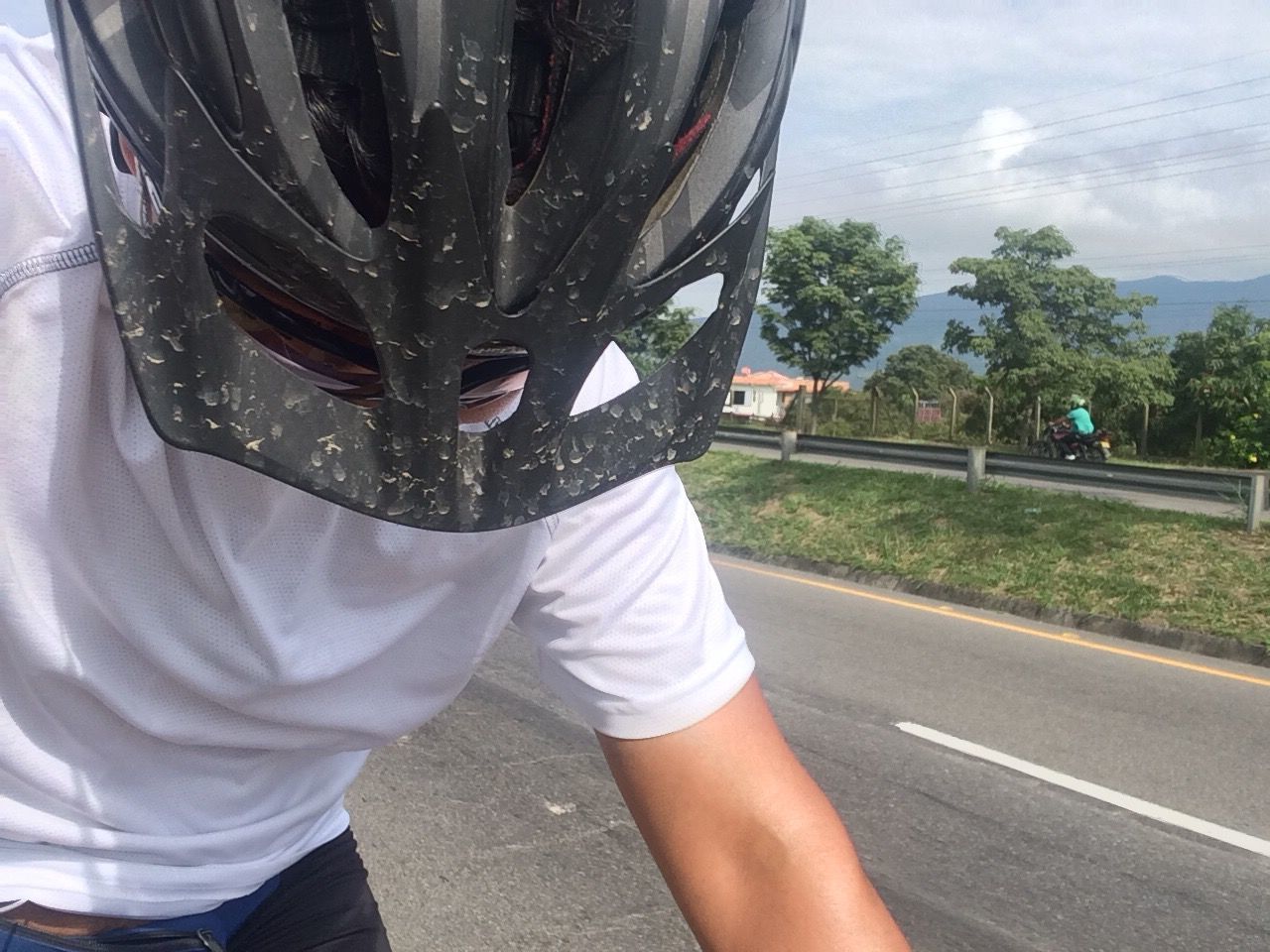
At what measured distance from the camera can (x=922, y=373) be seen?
4344 cm

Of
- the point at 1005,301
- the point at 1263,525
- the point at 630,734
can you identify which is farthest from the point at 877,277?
the point at 630,734

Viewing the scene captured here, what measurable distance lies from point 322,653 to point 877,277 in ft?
121

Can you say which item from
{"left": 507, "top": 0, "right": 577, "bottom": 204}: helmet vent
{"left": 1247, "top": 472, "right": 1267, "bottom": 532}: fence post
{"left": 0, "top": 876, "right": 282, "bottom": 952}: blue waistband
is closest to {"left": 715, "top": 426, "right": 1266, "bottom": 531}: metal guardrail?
{"left": 1247, "top": 472, "right": 1267, "bottom": 532}: fence post

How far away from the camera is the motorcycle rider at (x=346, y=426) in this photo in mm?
902

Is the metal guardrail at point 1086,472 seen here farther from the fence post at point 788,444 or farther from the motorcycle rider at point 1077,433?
the motorcycle rider at point 1077,433

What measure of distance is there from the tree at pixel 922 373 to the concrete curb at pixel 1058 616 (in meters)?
24.1

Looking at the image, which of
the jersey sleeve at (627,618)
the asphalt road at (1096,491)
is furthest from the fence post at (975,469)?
the jersey sleeve at (627,618)

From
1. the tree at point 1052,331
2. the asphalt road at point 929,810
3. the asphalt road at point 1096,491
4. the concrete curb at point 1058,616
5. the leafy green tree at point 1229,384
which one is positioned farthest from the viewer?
the tree at point 1052,331

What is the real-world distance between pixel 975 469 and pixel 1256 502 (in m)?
2.94

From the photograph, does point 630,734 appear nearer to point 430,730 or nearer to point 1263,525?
point 430,730

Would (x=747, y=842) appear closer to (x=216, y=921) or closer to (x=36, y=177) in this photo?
(x=216, y=921)

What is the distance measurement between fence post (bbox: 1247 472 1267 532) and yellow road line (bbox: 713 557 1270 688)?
2.46 m

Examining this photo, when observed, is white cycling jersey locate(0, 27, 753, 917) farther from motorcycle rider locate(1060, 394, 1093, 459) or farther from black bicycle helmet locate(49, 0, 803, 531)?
motorcycle rider locate(1060, 394, 1093, 459)

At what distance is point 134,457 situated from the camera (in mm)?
1022
